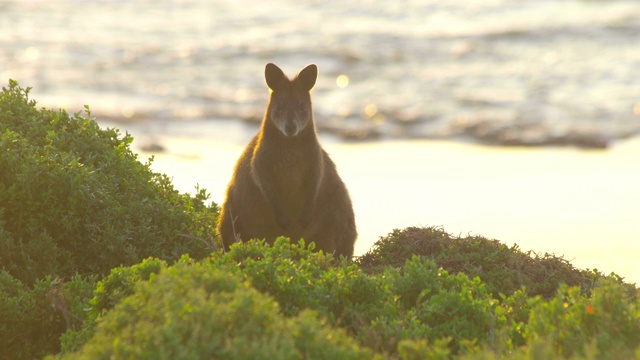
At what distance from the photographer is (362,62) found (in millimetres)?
27000

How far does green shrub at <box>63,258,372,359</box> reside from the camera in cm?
505

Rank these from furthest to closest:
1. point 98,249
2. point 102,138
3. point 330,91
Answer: point 330,91, point 102,138, point 98,249

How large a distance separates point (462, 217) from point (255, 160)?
4.20 meters

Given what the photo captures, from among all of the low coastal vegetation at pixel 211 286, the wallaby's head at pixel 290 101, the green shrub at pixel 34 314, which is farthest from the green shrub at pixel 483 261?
the green shrub at pixel 34 314

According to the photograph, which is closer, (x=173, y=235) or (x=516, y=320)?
(x=516, y=320)

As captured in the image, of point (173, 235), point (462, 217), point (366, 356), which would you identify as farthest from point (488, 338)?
point (462, 217)

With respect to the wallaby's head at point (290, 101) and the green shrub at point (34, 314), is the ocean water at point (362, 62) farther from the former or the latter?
the green shrub at point (34, 314)

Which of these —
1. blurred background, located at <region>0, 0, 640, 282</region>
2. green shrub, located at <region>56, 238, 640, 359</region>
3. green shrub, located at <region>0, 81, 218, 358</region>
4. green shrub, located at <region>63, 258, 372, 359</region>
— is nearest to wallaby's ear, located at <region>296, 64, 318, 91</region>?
green shrub, located at <region>0, 81, 218, 358</region>

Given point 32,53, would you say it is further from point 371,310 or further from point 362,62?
point 371,310

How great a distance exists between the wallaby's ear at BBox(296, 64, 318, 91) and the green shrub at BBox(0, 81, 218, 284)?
1630 millimetres

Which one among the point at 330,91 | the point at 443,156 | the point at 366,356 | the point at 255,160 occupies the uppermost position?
the point at 330,91

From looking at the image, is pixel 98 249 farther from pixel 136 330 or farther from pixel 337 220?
pixel 136 330

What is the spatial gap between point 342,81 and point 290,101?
1526cm

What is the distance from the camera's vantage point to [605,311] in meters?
6.01
